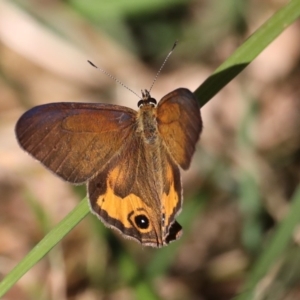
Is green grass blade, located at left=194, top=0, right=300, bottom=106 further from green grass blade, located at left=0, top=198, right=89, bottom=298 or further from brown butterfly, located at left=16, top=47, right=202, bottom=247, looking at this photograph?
green grass blade, located at left=0, top=198, right=89, bottom=298

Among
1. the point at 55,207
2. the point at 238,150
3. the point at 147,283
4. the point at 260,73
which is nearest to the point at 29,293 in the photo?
the point at 55,207

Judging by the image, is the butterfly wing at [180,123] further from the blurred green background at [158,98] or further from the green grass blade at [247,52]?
the blurred green background at [158,98]

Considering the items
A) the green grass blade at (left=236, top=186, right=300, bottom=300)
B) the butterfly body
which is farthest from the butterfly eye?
the green grass blade at (left=236, top=186, right=300, bottom=300)

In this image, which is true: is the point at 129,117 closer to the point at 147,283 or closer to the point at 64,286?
the point at 147,283

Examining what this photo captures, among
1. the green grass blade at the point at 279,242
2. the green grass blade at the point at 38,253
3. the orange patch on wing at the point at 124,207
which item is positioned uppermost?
the green grass blade at the point at 279,242

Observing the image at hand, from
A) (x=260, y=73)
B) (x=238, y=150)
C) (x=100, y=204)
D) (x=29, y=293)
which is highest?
(x=260, y=73)

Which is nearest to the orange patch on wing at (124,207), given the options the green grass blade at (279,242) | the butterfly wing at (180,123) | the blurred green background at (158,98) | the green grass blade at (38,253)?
the butterfly wing at (180,123)
